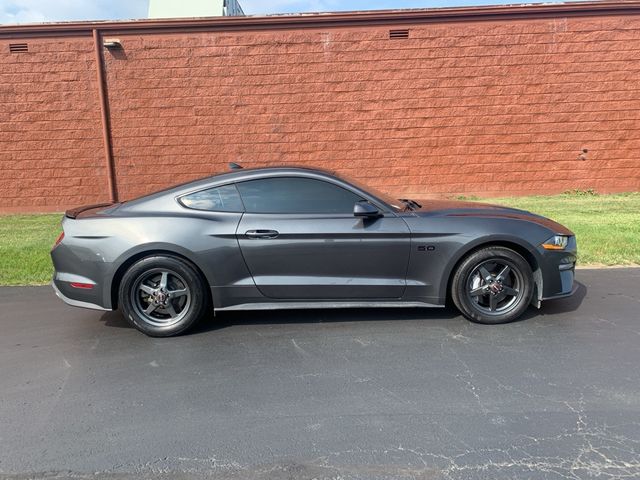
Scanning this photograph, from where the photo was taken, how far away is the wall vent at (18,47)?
1152cm

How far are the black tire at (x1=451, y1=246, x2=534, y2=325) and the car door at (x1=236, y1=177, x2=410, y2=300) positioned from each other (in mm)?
533

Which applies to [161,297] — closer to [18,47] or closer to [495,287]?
[495,287]

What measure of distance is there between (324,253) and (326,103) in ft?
27.5

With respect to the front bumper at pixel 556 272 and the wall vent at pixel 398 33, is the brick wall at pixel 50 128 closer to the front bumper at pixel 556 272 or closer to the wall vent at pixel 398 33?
the wall vent at pixel 398 33

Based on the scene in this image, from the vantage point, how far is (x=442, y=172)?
495 inches

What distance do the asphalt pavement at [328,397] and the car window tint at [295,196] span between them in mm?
1052

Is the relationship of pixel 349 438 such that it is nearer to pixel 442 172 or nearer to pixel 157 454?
pixel 157 454

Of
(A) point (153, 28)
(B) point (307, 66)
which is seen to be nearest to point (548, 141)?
(B) point (307, 66)

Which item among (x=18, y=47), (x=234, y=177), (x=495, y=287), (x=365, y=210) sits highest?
(x=18, y=47)

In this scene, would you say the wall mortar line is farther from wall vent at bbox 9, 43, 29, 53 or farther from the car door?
the car door

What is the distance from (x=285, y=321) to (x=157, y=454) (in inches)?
81.2

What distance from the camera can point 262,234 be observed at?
4367 millimetres

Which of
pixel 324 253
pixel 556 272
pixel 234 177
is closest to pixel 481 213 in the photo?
pixel 556 272

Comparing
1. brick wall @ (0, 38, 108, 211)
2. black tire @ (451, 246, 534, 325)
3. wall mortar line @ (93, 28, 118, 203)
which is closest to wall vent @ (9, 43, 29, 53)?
brick wall @ (0, 38, 108, 211)
